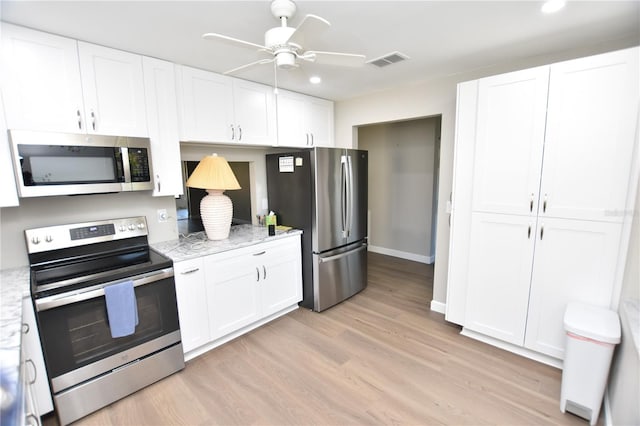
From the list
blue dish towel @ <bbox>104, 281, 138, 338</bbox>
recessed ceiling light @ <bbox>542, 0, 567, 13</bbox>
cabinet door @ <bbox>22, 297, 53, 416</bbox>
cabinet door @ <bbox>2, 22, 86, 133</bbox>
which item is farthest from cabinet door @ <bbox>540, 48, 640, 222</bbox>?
cabinet door @ <bbox>22, 297, 53, 416</bbox>

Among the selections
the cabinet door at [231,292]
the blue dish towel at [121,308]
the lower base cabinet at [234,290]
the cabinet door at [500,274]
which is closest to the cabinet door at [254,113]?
the lower base cabinet at [234,290]

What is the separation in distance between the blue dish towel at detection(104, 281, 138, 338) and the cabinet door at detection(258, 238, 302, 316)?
1105 millimetres

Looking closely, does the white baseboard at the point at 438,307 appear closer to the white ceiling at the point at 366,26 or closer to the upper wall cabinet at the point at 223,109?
the white ceiling at the point at 366,26

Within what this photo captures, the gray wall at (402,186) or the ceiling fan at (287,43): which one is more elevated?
the ceiling fan at (287,43)

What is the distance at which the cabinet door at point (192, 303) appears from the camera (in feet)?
7.44

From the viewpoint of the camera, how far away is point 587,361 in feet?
5.86

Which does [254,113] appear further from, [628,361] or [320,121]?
[628,361]

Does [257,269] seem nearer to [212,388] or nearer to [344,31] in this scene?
[212,388]

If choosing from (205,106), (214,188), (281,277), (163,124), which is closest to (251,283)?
(281,277)

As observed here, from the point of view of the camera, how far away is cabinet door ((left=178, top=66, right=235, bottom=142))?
8.28 ft

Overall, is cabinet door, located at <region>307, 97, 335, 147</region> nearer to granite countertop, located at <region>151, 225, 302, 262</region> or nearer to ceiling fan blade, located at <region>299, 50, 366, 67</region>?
granite countertop, located at <region>151, 225, 302, 262</region>

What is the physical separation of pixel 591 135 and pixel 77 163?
3.47m

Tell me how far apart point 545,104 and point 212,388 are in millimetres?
3150

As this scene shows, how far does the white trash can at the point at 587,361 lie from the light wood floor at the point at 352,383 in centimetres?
12
